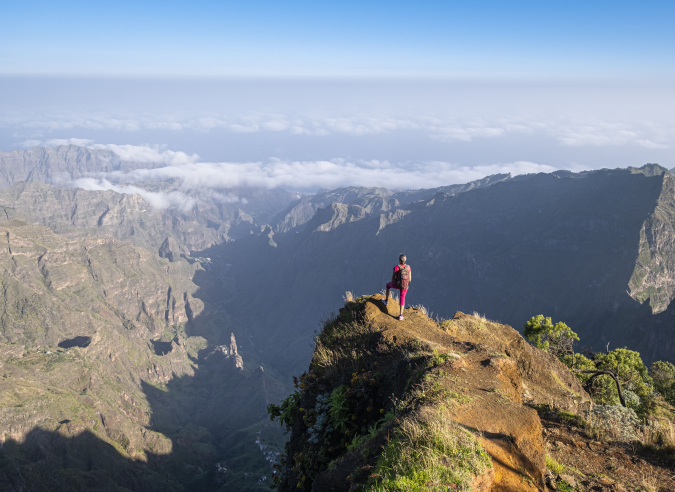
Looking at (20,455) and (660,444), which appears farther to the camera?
(20,455)

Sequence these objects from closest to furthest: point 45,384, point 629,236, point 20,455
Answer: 1. point 20,455
2. point 45,384
3. point 629,236

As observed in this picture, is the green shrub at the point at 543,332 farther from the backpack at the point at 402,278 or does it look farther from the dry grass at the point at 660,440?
the dry grass at the point at 660,440

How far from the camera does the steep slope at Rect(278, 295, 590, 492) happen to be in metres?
6.81

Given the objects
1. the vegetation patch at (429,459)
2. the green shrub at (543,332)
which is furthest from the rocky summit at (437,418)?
the green shrub at (543,332)

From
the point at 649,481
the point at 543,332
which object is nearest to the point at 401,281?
the point at 649,481

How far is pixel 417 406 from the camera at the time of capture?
860 centimetres

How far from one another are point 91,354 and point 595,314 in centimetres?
25867

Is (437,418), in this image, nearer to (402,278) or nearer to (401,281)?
(401,281)

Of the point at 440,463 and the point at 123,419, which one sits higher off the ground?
the point at 440,463

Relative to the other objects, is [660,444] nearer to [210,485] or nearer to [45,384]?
[210,485]

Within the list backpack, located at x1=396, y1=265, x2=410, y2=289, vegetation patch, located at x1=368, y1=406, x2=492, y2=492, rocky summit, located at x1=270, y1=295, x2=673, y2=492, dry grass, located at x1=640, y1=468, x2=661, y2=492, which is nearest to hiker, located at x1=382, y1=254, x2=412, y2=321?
backpack, located at x1=396, y1=265, x2=410, y2=289

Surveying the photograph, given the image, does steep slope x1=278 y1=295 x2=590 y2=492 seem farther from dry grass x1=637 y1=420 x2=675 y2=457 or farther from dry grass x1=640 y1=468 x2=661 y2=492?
dry grass x1=637 y1=420 x2=675 y2=457

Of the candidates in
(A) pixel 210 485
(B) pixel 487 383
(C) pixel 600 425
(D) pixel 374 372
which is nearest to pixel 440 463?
(B) pixel 487 383

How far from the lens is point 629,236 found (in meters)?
186
